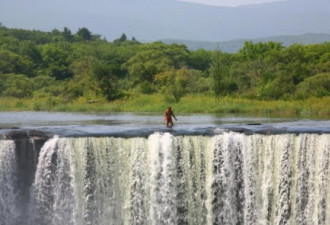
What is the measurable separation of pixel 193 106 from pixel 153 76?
1534cm

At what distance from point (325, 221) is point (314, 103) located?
15495mm

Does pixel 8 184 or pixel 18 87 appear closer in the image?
pixel 8 184

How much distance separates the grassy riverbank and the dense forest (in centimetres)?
90

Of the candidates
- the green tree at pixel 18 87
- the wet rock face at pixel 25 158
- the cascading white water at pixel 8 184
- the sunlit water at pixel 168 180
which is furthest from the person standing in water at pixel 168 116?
the green tree at pixel 18 87

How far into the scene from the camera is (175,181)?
17500 mm

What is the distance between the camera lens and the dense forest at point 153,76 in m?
36.9

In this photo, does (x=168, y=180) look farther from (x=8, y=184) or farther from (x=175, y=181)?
(x=8, y=184)

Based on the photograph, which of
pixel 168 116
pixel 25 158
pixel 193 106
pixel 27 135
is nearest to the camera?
pixel 25 158

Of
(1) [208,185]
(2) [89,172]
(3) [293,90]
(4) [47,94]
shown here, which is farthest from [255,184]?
(4) [47,94]

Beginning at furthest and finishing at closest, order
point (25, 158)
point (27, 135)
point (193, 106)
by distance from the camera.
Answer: point (193, 106), point (27, 135), point (25, 158)

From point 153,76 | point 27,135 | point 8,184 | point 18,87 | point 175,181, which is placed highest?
point 153,76

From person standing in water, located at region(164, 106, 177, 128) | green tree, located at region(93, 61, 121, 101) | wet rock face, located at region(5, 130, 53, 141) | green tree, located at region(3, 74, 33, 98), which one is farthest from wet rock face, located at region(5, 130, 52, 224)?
green tree, located at region(3, 74, 33, 98)

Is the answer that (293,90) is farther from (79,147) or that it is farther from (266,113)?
(79,147)

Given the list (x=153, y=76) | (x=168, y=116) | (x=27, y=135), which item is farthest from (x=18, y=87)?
(x=27, y=135)
